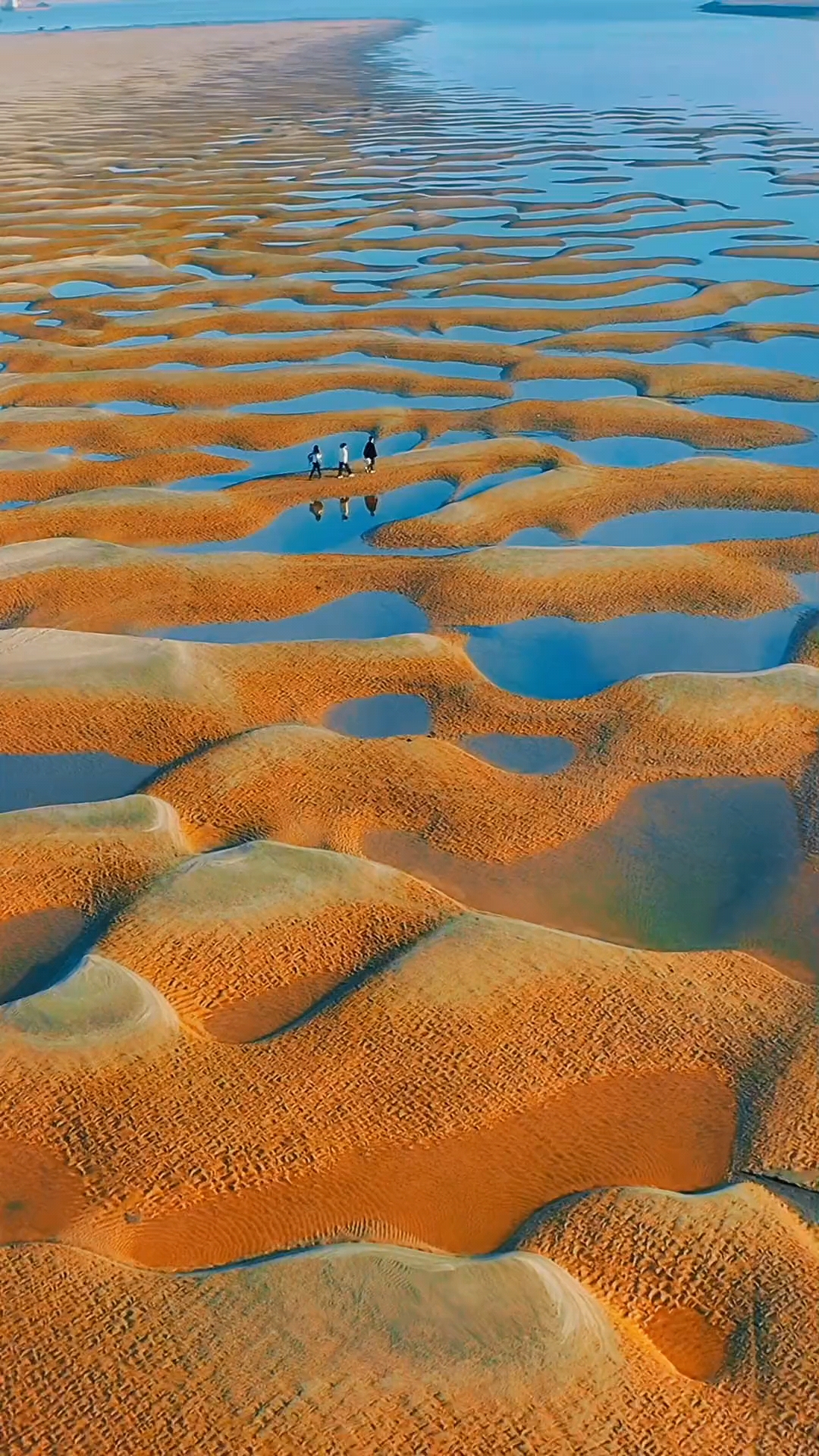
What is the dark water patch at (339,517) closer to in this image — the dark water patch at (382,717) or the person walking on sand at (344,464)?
the person walking on sand at (344,464)

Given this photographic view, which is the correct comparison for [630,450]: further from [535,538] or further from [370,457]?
[370,457]

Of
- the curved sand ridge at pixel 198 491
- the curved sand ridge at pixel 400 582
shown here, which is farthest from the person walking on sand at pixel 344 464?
the curved sand ridge at pixel 400 582

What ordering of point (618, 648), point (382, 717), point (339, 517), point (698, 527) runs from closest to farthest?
point (382, 717) < point (618, 648) < point (698, 527) < point (339, 517)

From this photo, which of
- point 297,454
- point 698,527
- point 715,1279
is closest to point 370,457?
point 297,454

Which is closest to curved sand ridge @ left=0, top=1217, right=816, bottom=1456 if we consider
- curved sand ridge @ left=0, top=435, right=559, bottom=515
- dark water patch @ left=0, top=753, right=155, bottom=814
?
dark water patch @ left=0, top=753, right=155, bottom=814

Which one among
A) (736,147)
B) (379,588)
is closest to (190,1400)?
(379,588)
